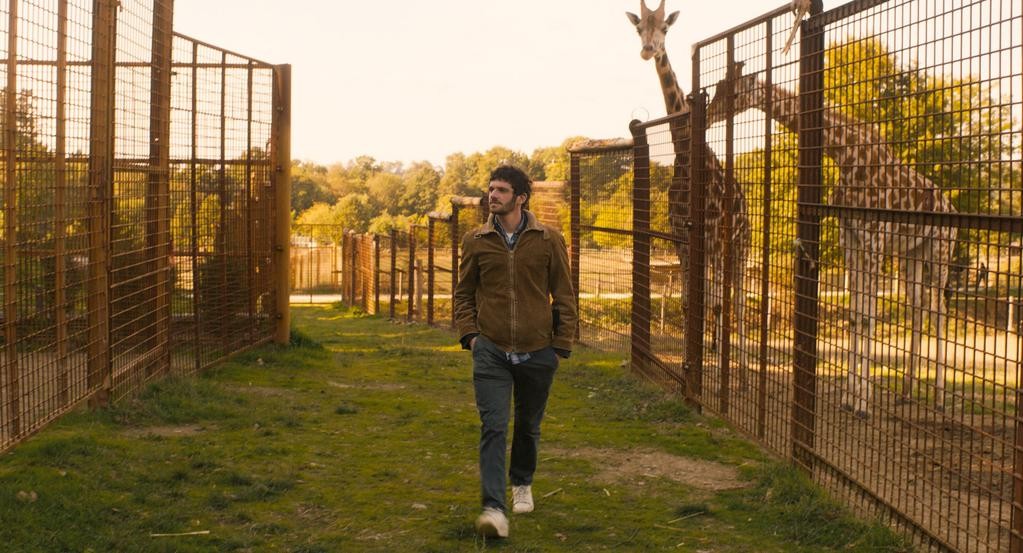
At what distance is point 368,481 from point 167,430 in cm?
206

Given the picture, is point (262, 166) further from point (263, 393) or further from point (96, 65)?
point (96, 65)

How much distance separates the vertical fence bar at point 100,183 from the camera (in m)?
7.93

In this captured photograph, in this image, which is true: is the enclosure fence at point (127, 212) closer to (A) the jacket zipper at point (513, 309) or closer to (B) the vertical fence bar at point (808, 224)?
(A) the jacket zipper at point (513, 309)

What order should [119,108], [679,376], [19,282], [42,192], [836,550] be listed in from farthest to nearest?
[679,376] → [119,108] → [42,192] → [19,282] → [836,550]

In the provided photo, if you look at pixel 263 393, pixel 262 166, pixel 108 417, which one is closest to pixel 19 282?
pixel 108 417

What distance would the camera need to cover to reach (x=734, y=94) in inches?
331

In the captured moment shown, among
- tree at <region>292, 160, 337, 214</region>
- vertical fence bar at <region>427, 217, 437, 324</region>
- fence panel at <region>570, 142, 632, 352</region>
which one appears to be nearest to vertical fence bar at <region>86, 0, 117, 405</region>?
fence panel at <region>570, 142, 632, 352</region>

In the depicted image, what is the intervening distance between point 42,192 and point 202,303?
4279 mm

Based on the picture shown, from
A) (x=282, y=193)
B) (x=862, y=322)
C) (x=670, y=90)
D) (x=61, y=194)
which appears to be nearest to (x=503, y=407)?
A: (x=862, y=322)

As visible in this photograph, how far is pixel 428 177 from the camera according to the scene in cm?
9262

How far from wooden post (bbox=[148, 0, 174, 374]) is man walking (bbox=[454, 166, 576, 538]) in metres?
4.05

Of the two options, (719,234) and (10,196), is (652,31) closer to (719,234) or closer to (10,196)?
(719,234)

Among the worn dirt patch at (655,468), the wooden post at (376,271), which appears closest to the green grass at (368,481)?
the worn dirt patch at (655,468)

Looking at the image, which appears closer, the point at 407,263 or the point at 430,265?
the point at 430,265
